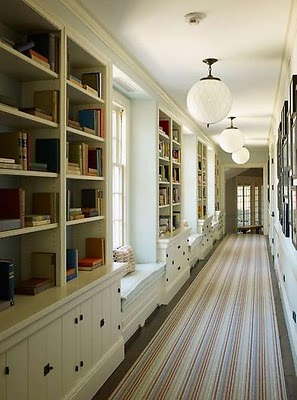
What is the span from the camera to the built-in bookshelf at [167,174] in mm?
5910

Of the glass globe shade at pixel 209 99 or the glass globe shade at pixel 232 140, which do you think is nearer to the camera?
the glass globe shade at pixel 209 99

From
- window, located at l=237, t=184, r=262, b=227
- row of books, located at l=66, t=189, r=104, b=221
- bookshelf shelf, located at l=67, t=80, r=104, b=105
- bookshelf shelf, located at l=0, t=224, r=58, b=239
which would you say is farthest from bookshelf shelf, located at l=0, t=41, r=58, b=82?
window, located at l=237, t=184, r=262, b=227

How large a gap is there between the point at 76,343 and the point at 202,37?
104 inches

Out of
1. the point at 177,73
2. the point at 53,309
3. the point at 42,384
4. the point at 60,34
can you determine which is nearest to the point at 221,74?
the point at 177,73

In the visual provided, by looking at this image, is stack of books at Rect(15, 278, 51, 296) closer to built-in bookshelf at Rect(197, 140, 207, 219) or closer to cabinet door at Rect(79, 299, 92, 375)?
cabinet door at Rect(79, 299, 92, 375)

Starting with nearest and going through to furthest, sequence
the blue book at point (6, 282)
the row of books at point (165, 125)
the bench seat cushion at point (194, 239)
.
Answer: the blue book at point (6, 282) < the row of books at point (165, 125) < the bench seat cushion at point (194, 239)

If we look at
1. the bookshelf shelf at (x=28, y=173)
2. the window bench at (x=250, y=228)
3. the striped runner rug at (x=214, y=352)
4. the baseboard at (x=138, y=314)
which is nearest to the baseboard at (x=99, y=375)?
the striped runner rug at (x=214, y=352)

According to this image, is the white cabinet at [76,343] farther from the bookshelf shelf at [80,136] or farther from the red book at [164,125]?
the red book at [164,125]

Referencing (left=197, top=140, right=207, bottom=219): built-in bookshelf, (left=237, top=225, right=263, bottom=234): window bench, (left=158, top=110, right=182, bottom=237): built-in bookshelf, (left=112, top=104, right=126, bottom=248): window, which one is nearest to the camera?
(left=112, top=104, right=126, bottom=248): window

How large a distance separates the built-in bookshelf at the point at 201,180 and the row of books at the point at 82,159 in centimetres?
605

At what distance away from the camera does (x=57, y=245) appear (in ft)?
9.20

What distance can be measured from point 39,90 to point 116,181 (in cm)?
236

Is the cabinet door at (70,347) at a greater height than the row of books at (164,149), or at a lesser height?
lesser

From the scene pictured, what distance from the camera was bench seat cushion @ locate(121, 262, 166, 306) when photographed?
400 cm
